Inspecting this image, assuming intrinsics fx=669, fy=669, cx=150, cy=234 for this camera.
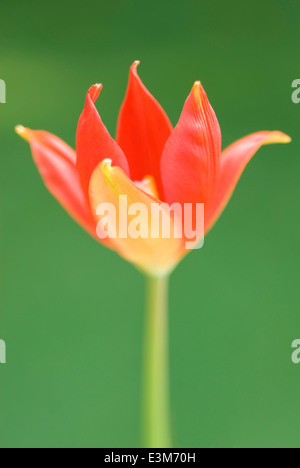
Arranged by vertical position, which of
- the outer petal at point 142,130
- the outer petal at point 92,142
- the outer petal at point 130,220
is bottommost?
the outer petal at point 130,220

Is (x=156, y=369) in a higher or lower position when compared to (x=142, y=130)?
lower

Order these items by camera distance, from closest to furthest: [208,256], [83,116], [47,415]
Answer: [83,116] < [47,415] < [208,256]

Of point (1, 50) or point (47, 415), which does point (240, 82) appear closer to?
point (1, 50)

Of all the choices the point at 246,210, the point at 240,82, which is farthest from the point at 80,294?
the point at 240,82
